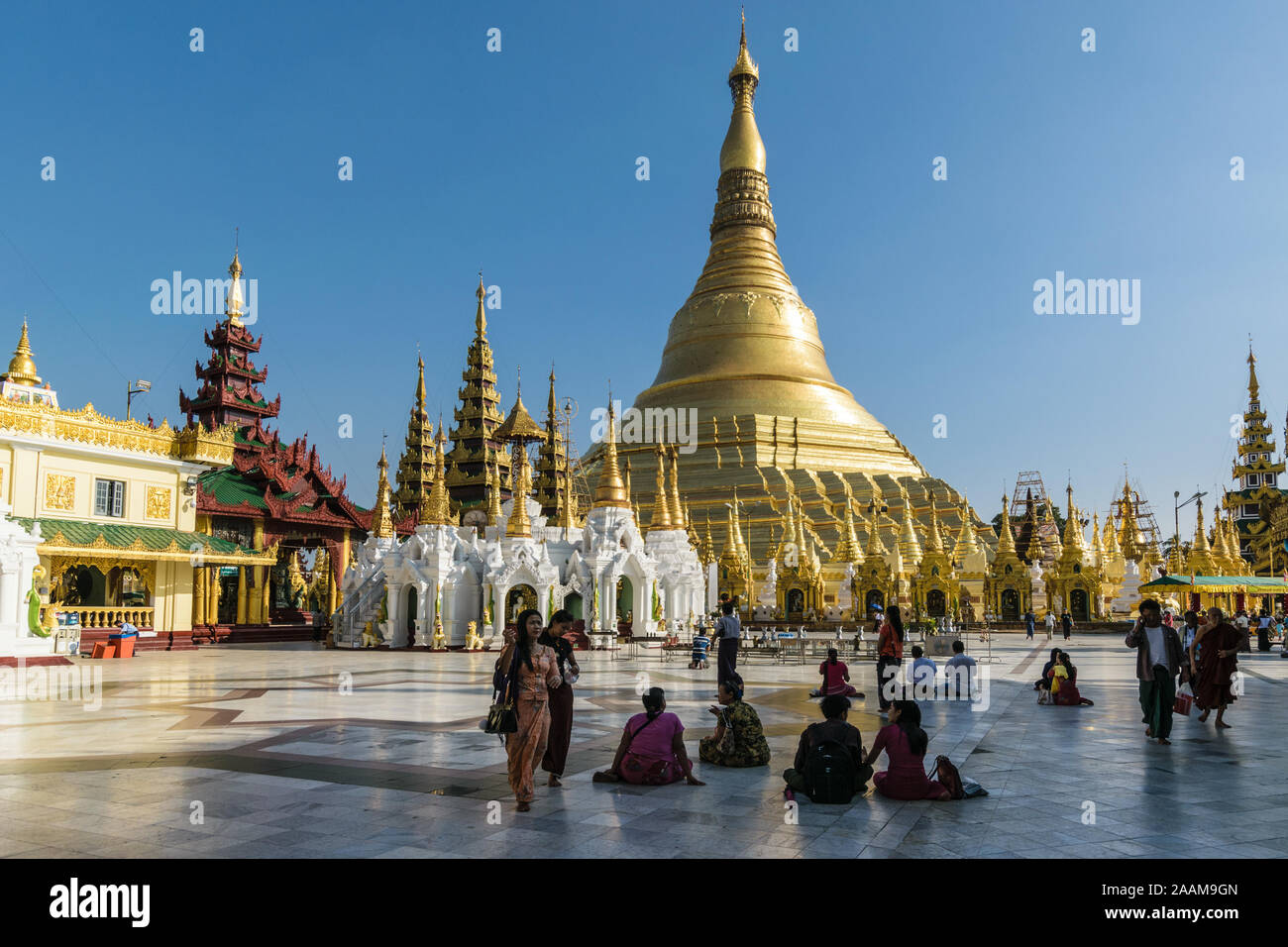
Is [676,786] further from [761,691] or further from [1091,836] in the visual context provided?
[761,691]

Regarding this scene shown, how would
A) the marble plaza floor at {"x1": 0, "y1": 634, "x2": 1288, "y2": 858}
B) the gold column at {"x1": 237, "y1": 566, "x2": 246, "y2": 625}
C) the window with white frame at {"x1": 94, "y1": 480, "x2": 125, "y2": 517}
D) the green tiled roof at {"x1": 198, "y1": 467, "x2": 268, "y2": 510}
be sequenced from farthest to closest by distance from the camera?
1. the gold column at {"x1": 237, "y1": 566, "x2": 246, "y2": 625}
2. the green tiled roof at {"x1": 198, "y1": 467, "x2": 268, "y2": 510}
3. the window with white frame at {"x1": 94, "y1": 480, "x2": 125, "y2": 517}
4. the marble plaza floor at {"x1": 0, "y1": 634, "x2": 1288, "y2": 858}

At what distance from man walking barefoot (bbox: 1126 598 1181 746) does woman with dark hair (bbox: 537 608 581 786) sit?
6.36 m

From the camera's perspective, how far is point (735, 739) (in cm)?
916

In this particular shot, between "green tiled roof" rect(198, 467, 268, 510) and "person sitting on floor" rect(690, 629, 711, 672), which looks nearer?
"person sitting on floor" rect(690, 629, 711, 672)

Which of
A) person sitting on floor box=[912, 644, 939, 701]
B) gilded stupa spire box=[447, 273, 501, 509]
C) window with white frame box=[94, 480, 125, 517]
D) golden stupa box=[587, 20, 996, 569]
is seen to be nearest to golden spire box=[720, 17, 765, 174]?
golden stupa box=[587, 20, 996, 569]

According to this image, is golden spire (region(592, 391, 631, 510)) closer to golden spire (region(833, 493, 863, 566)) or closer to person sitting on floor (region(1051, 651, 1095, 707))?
golden spire (region(833, 493, 863, 566))

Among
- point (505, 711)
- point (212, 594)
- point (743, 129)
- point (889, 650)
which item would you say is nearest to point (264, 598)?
point (212, 594)

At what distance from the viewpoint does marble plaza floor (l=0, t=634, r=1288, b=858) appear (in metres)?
6.24

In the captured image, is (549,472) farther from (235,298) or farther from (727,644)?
(727,644)

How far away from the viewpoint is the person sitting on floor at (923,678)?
46.6 feet

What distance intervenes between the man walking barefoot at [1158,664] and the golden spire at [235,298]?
4348 centimetres

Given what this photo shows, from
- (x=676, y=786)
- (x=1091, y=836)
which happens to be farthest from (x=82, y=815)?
(x=1091, y=836)

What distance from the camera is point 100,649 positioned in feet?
85.5
